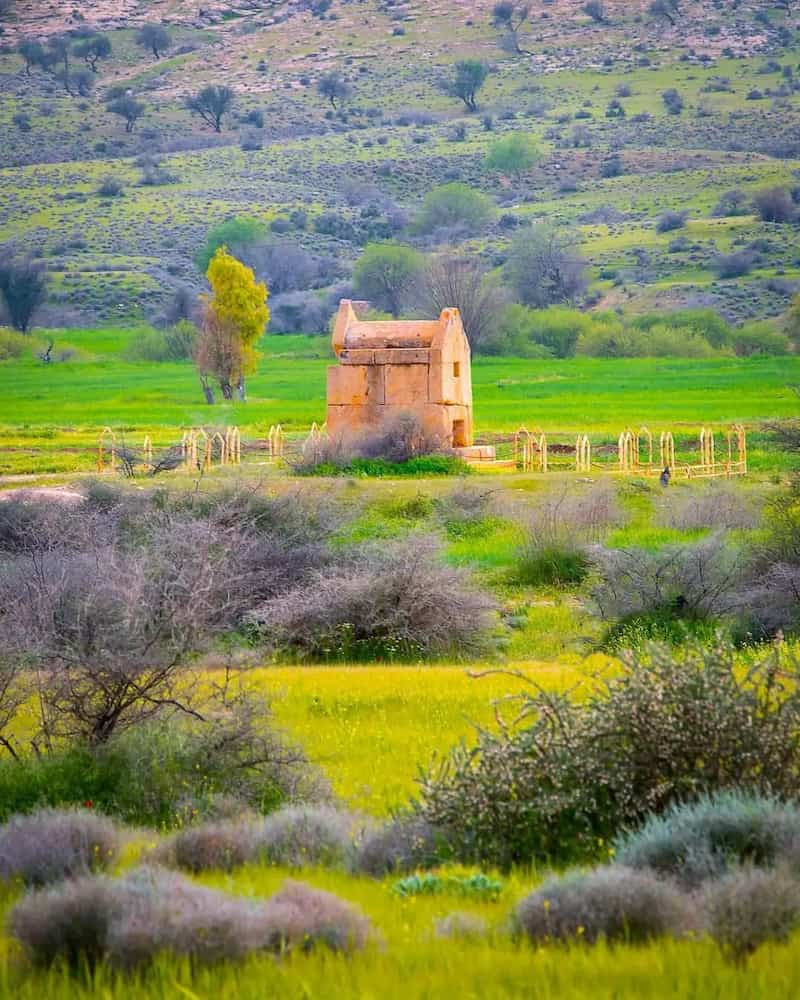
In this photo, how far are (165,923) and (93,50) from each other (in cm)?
16346

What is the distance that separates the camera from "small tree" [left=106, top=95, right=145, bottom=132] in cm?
13850

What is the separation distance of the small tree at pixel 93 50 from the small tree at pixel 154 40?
468 cm

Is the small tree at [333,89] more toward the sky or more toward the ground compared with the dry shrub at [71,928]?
more toward the sky

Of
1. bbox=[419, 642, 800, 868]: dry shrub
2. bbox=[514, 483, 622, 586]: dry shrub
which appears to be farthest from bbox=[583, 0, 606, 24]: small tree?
bbox=[419, 642, 800, 868]: dry shrub

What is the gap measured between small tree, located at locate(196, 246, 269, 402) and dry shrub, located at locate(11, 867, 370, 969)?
4982 centimetres

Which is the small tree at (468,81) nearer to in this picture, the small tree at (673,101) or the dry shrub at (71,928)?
the small tree at (673,101)

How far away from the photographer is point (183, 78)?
513 ft

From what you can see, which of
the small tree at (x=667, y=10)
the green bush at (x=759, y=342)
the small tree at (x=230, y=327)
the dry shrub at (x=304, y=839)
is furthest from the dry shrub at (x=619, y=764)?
the small tree at (x=667, y=10)

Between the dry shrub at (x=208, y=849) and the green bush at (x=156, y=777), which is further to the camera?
the green bush at (x=156, y=777)

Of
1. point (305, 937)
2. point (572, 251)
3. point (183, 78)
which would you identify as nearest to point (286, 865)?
point (305, 937)

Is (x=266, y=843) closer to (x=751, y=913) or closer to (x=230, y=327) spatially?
(x=751, y=913)

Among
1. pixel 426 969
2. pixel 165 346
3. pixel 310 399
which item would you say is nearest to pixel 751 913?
pixel 426 969

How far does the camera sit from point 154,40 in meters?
167

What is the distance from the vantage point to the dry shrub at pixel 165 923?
20.7 feet
